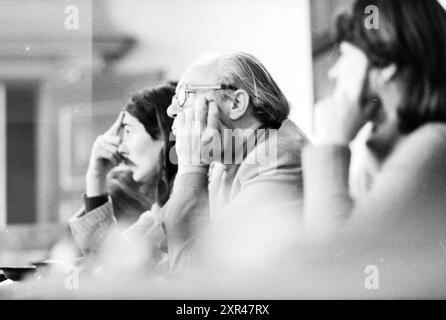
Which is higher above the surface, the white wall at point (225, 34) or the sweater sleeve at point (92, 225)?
the white wall at point (225, 34)

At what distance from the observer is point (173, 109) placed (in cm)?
179

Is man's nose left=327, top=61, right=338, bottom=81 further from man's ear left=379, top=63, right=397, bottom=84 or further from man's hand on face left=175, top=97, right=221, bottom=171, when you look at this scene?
man's hand on face left=175, top=97, right=221, bottom=171

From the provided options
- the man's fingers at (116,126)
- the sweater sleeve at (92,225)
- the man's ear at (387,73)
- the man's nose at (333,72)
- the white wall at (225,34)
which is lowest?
the sweater sleeve at (92,225)

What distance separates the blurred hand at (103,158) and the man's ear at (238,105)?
333 millimetres

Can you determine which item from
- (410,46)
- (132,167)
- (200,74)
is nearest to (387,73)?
(410,46)

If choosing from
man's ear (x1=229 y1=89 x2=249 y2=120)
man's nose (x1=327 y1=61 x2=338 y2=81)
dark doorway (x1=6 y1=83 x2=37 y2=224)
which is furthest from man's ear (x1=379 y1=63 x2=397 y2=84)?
dark doorway (x1=6 y1=83 x2=37 y2=224)

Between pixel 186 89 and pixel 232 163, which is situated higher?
pixel 186 89

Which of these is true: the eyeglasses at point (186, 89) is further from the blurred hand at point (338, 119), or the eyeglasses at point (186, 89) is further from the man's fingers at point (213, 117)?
the blurred hand at point (338, 119)

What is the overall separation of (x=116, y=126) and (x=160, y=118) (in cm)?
13

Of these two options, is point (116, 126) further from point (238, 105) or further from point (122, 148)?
point (238, 105)

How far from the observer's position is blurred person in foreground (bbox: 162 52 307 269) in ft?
5.75

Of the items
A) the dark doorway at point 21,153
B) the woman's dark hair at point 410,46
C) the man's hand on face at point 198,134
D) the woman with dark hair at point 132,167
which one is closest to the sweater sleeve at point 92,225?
the woman with dark hair at point 132,167

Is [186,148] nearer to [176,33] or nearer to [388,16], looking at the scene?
[176,33]

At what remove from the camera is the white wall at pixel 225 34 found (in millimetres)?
1796
